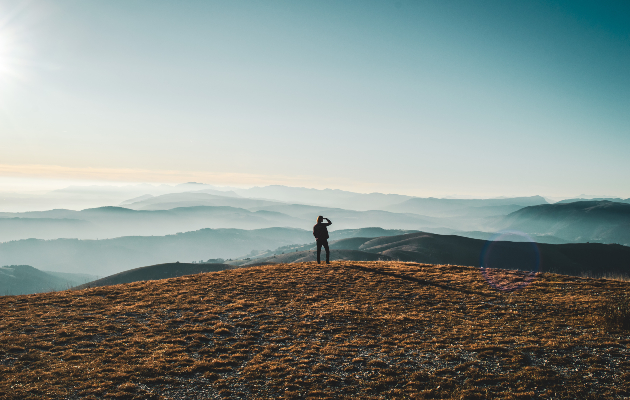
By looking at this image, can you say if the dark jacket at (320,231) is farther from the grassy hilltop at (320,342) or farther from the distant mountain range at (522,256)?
the distant mountain range at (522,256)

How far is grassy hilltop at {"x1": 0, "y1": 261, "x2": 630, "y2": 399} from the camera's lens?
10383 millimetres

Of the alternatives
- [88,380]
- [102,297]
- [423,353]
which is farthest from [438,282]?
[102,297]

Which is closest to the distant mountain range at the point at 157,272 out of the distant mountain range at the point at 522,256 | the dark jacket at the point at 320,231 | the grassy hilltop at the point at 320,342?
the distant mountain range at the point at 522,256

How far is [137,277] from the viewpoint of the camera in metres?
→ 161

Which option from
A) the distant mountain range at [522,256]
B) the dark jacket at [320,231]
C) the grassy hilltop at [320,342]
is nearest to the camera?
the grassy hilltop at [320,342]

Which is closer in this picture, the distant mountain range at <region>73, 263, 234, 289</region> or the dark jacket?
the dark jacket

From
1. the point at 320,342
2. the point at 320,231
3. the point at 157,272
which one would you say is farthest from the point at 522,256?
the point at 320,342

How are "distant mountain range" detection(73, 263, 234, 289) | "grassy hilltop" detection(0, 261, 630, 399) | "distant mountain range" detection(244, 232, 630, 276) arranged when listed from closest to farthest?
"grassy hilltop" detection(0, 261, 630, 399) < "distant mountain range" detection(244, 232, 630, 276) < "distant mountain range" detection(73, 263, 234, 289)

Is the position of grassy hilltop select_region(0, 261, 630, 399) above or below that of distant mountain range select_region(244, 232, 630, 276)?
above

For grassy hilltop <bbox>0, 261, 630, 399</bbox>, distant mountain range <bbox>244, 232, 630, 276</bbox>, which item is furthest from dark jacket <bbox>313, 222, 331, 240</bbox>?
distant mountain range <bbox>244, 232, 630, 276</bbox>

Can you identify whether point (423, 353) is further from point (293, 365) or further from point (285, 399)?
point (285, 399)

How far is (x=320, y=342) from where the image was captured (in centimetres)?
1418

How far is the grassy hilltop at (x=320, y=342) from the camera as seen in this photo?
409 inches

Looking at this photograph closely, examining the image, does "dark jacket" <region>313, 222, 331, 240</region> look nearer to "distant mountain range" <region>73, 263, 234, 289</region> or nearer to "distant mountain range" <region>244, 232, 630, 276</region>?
"distant mountain range" <region>244, 232, 630, 276</region>
